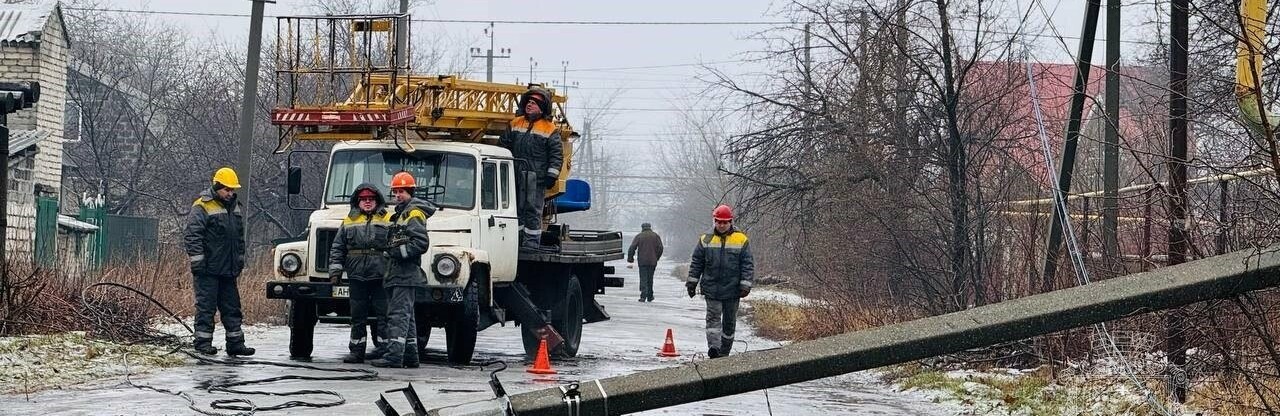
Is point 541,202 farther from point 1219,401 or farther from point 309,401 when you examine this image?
point 1219,401

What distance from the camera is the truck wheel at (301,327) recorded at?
16078 millimetres

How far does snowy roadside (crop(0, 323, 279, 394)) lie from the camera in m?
12.8

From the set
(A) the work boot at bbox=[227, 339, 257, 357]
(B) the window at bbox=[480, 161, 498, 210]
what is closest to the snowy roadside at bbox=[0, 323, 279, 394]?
(A) the work boot at bbox=[227, 339, 257, 357]

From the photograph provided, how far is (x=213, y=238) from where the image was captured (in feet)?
50.8

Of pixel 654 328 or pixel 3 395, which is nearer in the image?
pixel 3 395

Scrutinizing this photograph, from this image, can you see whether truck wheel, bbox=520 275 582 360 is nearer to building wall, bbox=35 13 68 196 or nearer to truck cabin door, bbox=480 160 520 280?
truck cabin door, bbox=480 160 520 280

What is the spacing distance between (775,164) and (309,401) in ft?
47.1

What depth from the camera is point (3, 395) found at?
11.9 metres

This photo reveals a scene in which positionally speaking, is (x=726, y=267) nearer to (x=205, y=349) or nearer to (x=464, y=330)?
(x=464, y=330)

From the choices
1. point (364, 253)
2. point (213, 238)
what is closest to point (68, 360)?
point (213, 238)

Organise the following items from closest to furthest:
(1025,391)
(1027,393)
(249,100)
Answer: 1. (1027,393)
2. (1025,391)
3. (249,100)

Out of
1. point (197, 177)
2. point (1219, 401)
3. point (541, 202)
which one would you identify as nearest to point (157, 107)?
point (197, 177)

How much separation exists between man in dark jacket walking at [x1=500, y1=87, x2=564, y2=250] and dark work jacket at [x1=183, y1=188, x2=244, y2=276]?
299 centimetres

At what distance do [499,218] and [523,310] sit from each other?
1010mm
